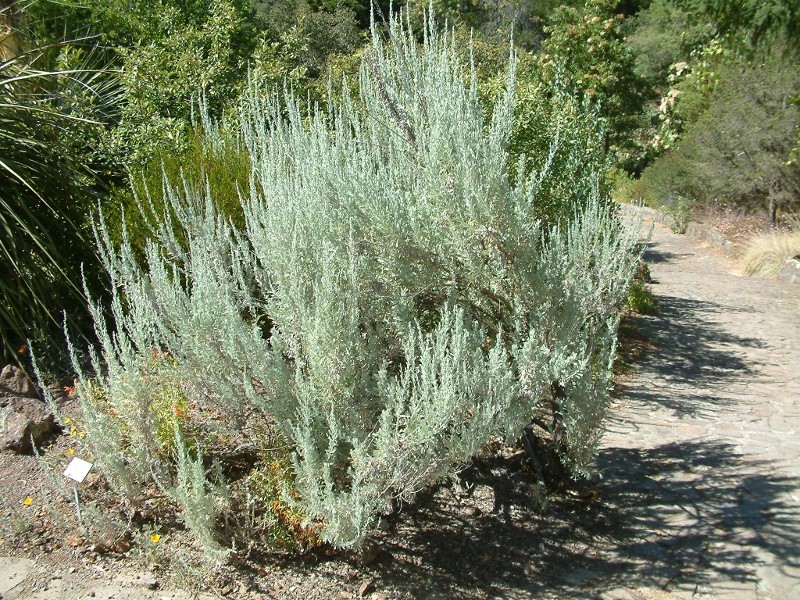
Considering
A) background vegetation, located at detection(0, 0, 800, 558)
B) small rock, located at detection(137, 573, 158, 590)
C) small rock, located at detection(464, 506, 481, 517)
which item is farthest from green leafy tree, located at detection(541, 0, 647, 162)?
small rock, located at detection(137, 573, 158, 590)

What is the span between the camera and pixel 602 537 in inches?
159

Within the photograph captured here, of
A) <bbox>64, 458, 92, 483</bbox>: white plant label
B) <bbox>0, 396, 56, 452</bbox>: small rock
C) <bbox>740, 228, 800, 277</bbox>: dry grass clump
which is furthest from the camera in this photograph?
<bbox>740, 228, 800, 277</bbox>: dry grass clump

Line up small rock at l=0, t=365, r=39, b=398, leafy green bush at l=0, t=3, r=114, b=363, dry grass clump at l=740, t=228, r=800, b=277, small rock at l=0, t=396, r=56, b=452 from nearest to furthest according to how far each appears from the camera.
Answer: small rock at l=0, t=396, r=56, b=452 < small rock at l=0, t=365, r=39, b=398 < leafy green bush at l=0, t=3, r=114, b=363 < dry grass clump at l=740, t=228, r=800, b=277

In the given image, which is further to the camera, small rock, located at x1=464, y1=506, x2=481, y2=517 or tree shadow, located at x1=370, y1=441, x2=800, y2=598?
small rock, located at x1=464, y1=506, x2=481, y2=517

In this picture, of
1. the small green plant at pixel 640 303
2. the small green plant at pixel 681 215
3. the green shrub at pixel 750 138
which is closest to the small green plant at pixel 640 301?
the small green plant at pixel 640 303

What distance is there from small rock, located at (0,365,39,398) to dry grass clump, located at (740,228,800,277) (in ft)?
34.0

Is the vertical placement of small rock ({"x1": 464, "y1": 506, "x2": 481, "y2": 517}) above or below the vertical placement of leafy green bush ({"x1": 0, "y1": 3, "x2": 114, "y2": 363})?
below

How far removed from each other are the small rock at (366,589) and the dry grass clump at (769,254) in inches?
387

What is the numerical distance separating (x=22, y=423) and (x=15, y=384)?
522 millimetres

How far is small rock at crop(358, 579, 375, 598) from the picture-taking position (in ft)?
11.3

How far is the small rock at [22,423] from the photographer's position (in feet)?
14.7

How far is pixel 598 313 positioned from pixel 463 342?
1.52m

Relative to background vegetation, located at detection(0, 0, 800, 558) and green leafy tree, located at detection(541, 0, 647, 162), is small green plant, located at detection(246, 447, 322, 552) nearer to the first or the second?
background vegetation, located at detection(0, 0, 800, 558)

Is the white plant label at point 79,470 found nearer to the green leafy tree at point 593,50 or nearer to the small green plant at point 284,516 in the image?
the small green plant at point 284,516
